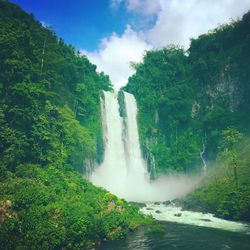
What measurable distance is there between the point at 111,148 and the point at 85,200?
23612 millimetres

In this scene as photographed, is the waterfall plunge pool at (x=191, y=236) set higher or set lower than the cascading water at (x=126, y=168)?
lower

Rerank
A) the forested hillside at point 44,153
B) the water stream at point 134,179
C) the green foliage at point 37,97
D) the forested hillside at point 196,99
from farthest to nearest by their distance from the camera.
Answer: the forested hillside at point 196,99 → the green foliage at point 37,97 → the water stream at point 134,179 → the forested hillside at point 44,153

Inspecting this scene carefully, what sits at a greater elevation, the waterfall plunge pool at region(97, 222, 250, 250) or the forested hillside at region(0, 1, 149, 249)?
the forested hillside at region(0, 1, 149, 249)

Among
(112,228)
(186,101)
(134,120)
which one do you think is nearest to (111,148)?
(134,120)

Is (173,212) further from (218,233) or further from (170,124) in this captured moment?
(170,124)

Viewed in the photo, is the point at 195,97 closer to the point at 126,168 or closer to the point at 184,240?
the point at 126,168

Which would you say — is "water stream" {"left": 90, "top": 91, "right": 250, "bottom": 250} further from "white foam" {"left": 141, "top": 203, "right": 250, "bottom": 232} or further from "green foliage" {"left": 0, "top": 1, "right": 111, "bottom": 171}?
"green foliage" {"left": 0, "top": 1, "right": 111, "bottom": 171}

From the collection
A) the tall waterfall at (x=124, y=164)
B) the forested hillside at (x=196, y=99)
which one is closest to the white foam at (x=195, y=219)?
the tall waterfall at (x=124, y=164)

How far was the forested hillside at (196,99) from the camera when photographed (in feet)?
156

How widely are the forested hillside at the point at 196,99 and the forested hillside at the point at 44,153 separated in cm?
1444

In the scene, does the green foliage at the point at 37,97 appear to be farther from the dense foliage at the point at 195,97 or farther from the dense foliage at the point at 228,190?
the dense foliage at the point at 228,190

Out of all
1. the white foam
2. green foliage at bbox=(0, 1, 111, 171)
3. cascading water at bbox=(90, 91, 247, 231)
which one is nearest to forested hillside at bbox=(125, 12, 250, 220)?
cascading water at bbox=(90, 91, 247, 231)

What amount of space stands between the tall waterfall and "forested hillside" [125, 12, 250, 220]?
222cm

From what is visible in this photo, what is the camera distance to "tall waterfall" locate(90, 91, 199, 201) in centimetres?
4572
